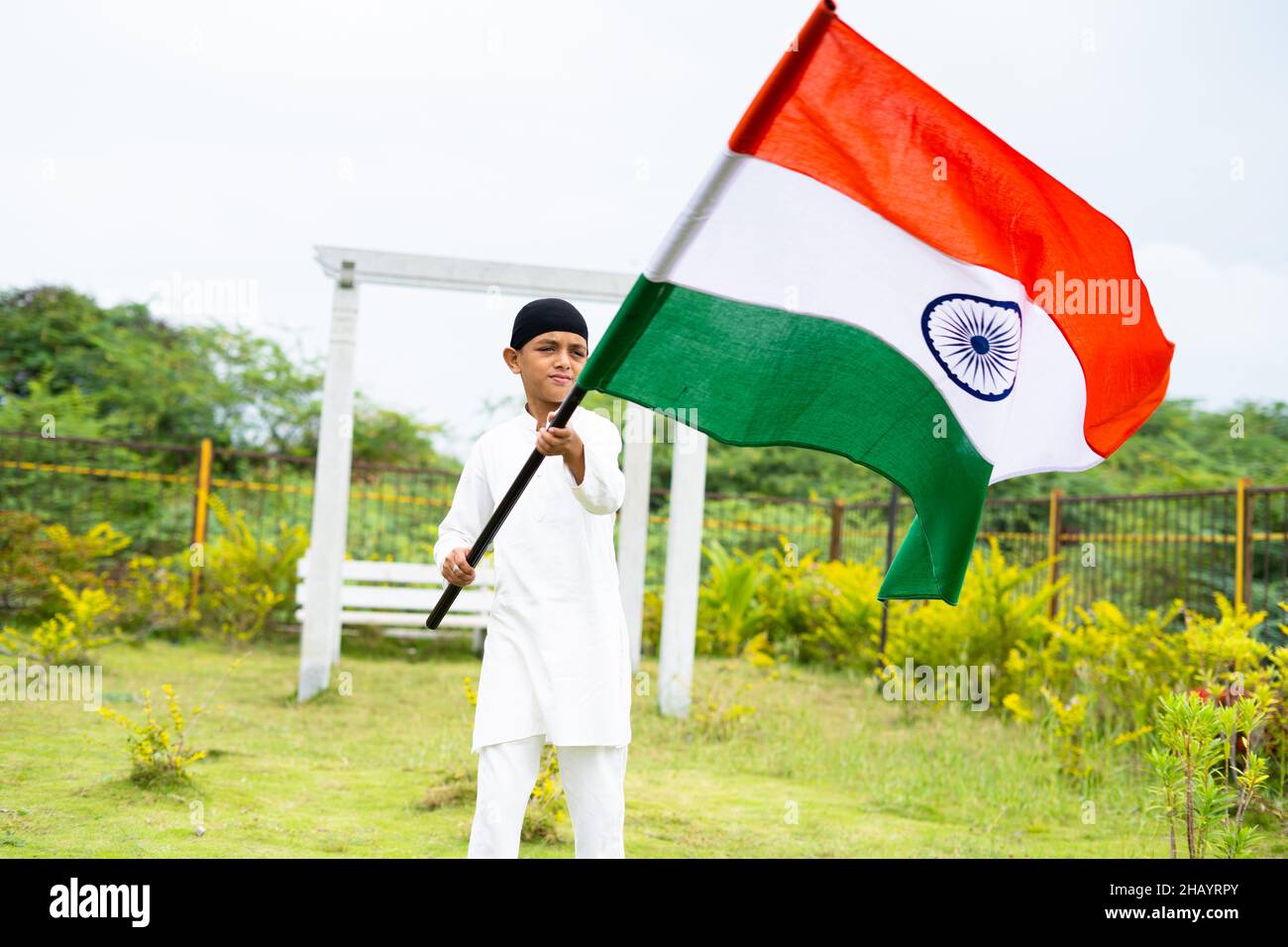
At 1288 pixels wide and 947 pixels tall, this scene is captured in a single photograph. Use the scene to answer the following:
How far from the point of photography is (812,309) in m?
2.86

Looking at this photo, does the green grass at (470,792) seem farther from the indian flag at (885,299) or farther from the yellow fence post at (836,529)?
the yellow fence post at (836,529)

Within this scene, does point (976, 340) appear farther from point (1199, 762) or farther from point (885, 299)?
point (1199, 762)

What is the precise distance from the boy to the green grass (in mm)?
1651

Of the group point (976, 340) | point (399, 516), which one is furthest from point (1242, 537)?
point (399, 516)

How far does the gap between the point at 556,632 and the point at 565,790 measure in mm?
421

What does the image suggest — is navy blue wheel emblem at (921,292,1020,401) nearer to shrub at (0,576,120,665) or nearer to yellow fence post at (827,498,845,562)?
shrub at (0,576,120,665)

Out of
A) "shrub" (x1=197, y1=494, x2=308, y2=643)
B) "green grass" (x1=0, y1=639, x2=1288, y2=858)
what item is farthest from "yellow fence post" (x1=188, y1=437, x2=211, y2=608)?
"green grass" (x1=0, y1=639, x2=1288, y2=858)

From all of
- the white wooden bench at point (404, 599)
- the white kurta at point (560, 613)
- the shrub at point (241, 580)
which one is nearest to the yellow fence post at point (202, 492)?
the shrub at point (241, 580)

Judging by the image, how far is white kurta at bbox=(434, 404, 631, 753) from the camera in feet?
9.70

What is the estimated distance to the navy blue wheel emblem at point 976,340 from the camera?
116 inches

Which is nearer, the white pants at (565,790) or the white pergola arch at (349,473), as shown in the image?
the white pants at (565,790)
